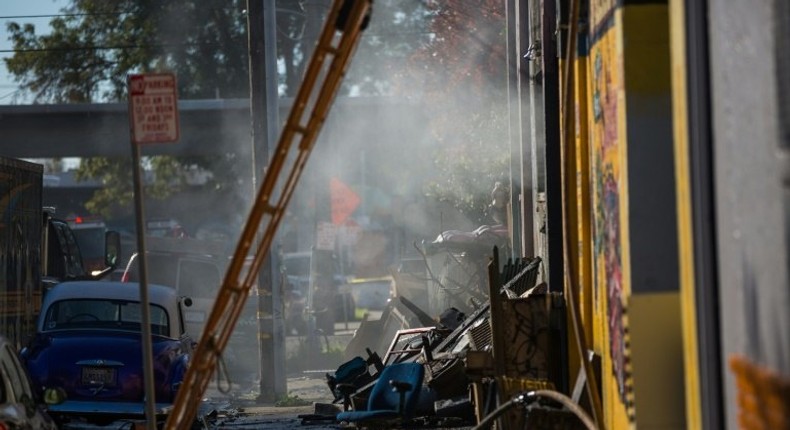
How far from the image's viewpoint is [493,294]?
965cm

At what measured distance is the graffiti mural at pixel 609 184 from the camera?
708cm

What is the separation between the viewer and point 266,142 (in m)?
19.4

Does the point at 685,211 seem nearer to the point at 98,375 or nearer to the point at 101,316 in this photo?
the point at 98,375

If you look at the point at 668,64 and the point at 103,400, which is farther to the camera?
the point at 103,400

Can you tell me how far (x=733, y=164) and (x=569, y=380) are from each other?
16.9 feet

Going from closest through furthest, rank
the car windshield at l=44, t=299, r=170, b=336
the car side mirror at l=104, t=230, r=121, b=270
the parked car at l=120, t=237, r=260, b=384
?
1. the car windshield at l=44, t=299, r=170, b=336
2. the car side mirror at l=104, t=230, r=121, b=270
3. the parked car at l=120, t=237, r=260, b=384

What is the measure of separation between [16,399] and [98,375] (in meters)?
4.66

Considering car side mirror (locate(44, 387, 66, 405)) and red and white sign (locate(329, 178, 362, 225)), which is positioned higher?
red and white sign (locate(329, 178, 362, 225))

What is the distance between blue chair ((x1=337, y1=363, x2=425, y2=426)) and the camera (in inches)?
474

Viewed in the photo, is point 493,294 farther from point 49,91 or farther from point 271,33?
point 49,91

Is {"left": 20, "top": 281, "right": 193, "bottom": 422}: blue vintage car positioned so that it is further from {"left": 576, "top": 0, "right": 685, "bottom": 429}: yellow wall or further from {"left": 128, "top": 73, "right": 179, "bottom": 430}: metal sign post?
{"left": 576, "top": 0, "right": 685, "bottom": 429}: yellow wall

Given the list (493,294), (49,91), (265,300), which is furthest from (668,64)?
(49,91)

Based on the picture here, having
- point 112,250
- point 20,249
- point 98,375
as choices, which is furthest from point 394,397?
point 112,250

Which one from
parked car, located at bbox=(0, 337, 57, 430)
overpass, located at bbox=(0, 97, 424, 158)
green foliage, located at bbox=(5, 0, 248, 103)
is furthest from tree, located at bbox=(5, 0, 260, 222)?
parked car, located at bbox=(0, 337, 57, 430)
